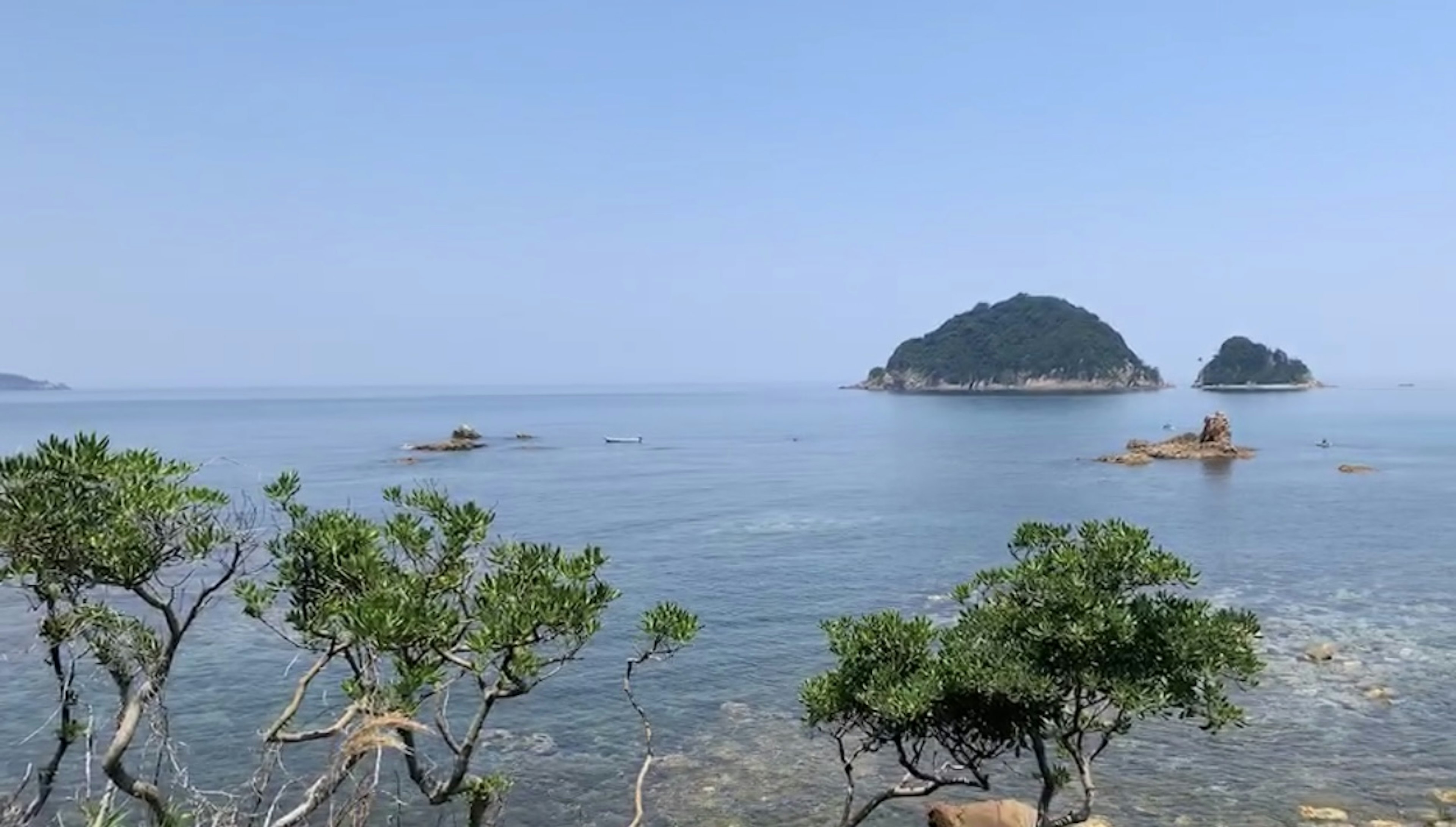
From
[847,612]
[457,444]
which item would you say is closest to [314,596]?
[847,612]

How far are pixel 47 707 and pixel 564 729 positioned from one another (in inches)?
A: 755

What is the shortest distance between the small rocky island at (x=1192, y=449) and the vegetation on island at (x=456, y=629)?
366 ft

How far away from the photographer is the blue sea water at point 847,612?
30.2 meters

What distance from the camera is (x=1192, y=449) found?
5084 inches

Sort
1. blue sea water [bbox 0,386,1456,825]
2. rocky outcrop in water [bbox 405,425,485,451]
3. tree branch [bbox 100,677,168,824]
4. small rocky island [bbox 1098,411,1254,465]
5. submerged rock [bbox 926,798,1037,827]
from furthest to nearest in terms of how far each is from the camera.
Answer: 1. rocky outcrop in water [bbox 405,425,485,451]
2. small rocky island [bbox 1098,411,1254,465]
3. blue sea water [bbox 0,386,1456,825]
4. submerged rock [bbox 926,798,1037,827]
5. tree branch [bbox 100,677,168,824]

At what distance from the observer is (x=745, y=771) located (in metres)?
31.3

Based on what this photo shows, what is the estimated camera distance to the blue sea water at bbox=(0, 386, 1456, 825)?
30.2 metres

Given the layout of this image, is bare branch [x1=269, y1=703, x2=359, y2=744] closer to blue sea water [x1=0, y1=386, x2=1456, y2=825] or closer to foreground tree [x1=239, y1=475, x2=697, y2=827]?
foreground tree [x1=239, y1=475, x2=697, y2=827]

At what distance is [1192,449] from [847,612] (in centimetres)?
9774

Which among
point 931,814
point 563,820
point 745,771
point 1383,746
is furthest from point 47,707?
point 1383,746

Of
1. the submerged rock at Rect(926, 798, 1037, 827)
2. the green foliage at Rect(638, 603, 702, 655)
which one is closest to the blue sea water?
the submerged rock at Rect(926, 798, 1037, 827)

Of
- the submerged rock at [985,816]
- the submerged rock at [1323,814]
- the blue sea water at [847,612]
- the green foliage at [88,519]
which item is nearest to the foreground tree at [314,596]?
the green foliage at [88,519]

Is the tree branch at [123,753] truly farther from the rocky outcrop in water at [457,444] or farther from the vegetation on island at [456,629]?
the rocky outcrop in water at [457,444]

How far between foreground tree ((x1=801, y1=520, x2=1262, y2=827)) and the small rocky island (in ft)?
364
